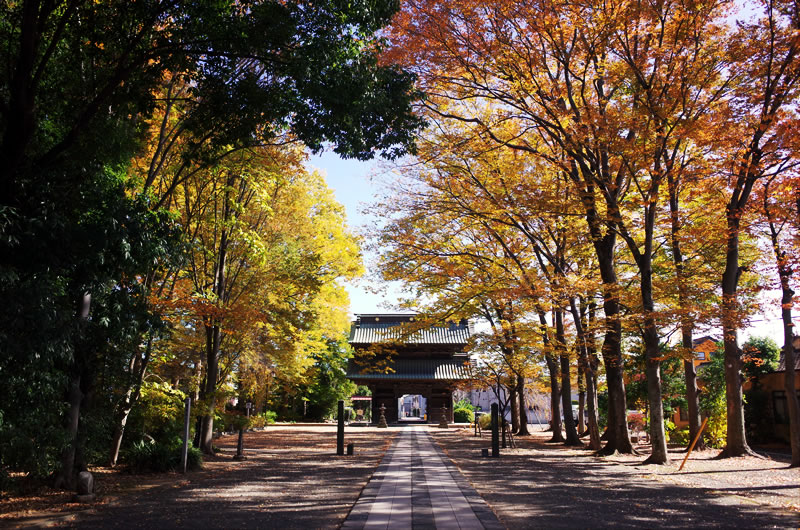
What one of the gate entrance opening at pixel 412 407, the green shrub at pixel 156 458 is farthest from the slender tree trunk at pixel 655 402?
the gate entrance opening at pixel 412 407

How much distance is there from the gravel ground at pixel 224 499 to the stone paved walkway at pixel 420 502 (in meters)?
0.32

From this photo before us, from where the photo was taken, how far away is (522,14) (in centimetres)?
1141

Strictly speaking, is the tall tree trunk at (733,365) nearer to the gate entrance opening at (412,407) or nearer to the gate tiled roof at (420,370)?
the gate tiled roof at (420,370)

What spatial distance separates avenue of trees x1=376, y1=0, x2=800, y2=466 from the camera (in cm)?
1152

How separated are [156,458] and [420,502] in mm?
6693

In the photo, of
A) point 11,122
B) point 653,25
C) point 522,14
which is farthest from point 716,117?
point 11,122

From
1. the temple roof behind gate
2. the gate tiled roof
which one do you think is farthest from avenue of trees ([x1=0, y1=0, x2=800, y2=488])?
the temple roof behind gate

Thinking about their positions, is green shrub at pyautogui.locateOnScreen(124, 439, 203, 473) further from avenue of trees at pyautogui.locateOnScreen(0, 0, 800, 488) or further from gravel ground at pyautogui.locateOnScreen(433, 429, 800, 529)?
gravel ground at pyautogui.locateOnScreen(433, 429, 800, 529)

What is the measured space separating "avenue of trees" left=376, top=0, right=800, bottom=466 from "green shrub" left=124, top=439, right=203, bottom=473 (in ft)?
28.2

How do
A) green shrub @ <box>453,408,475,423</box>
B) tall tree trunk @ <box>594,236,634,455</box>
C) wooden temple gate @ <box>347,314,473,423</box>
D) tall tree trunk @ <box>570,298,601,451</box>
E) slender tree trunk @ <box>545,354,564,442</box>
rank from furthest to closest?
green shrub @ <box>453,408,475,423</box>, wooden temple gate @ <box>347,314,473,423</box>, slender tree trunk @ <box>545,354,564,442</box>, tall tree trunk @ <box>570,298,601,451</box>, tall tree trunk @ <box>594,236,634,455</box>

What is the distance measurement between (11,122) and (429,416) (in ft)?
113

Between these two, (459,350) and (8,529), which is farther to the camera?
(459,350)

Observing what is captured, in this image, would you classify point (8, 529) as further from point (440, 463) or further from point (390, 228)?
point (390, 228)

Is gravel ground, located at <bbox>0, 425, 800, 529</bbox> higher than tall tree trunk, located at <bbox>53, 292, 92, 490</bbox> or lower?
lower
